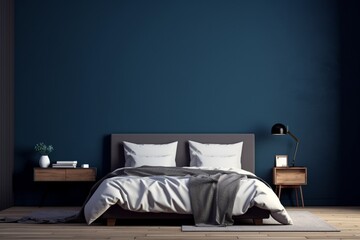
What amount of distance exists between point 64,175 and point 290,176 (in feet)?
9.42

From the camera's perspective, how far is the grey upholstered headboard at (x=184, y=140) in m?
8.14

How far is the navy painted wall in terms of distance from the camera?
824 cm

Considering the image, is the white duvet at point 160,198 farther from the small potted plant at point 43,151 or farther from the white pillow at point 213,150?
the small potted plant at point 43,151

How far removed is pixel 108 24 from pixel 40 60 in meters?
1.03

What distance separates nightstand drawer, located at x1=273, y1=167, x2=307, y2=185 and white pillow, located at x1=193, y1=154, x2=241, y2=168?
1.72 feet

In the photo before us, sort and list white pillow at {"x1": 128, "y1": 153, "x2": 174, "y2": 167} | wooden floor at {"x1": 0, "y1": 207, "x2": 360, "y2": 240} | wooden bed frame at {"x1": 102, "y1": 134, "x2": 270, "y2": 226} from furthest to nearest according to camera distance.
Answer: wooden bed frame at {"x1": 102, "y1": 134, "x2": 270, "y2": 226} → white pillow at {"x1": 128, "y1": 153, "x2": 174, "y2": 167} → wooden floor at {"x1": 0, "y1": 207, "x2": 360, "y2": 240}

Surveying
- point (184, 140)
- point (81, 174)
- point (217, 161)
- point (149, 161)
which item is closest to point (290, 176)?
point (217, 161)

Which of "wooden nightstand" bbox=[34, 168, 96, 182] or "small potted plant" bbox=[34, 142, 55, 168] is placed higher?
"small potted plant" bbox=[34, 142, 55, 168]

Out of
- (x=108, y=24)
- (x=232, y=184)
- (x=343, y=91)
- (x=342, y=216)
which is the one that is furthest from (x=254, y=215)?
(x=108, y=24)

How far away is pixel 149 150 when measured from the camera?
312 inches

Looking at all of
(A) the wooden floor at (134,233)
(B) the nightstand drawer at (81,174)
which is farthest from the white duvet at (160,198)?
(B) the nightstand drawer at (81,174)

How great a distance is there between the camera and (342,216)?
695cm

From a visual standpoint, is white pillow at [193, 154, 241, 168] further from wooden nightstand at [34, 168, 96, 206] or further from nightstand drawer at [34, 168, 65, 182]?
nightstand drawer at [34, 168, 65, 182]

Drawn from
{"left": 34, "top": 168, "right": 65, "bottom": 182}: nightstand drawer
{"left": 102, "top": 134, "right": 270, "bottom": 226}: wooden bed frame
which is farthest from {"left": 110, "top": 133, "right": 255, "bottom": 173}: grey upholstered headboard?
{"left": 34, "top": 168, "right": 65, "bottom": 182}: nightstand drawer
